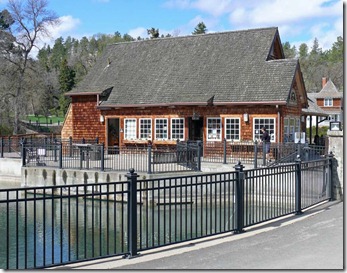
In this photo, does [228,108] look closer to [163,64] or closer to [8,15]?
[163,64]

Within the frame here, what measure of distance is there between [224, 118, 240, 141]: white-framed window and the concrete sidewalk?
57.6 feet

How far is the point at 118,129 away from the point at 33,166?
891 centimetres

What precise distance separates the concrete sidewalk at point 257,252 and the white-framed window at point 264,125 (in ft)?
54.8

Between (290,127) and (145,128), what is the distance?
844cm

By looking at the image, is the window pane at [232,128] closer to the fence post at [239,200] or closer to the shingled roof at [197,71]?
the shingled roof at [197,71]

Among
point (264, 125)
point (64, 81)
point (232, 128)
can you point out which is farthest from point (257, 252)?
point (64, 81)

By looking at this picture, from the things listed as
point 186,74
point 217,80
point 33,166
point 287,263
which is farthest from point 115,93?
point 287,263

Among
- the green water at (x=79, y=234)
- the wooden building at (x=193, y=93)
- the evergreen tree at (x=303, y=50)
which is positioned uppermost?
the evergreen tree at (x=303, y=50)

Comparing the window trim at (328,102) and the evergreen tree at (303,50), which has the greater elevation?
the evergreen tree at (303,50)

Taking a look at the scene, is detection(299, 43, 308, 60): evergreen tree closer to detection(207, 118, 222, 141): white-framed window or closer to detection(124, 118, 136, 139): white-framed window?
detection(124, 118, 136, 139): white-framed window

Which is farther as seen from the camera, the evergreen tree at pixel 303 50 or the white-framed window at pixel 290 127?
the evergreen tree at pixel 303 50

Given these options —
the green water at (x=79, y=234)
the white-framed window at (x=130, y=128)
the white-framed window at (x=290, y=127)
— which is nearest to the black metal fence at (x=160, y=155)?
the white-framed window at (x=290, y=127)

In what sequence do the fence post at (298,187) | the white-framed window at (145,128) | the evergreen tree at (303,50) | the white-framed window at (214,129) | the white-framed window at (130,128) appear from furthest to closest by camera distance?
the evergreen tree at (303,50) < the white-framed window at (130,128) < the white-framed window at (145,128) < the white-framed window at (214,129) < the fence post at (298,187)

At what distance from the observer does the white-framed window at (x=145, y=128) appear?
103 feet
